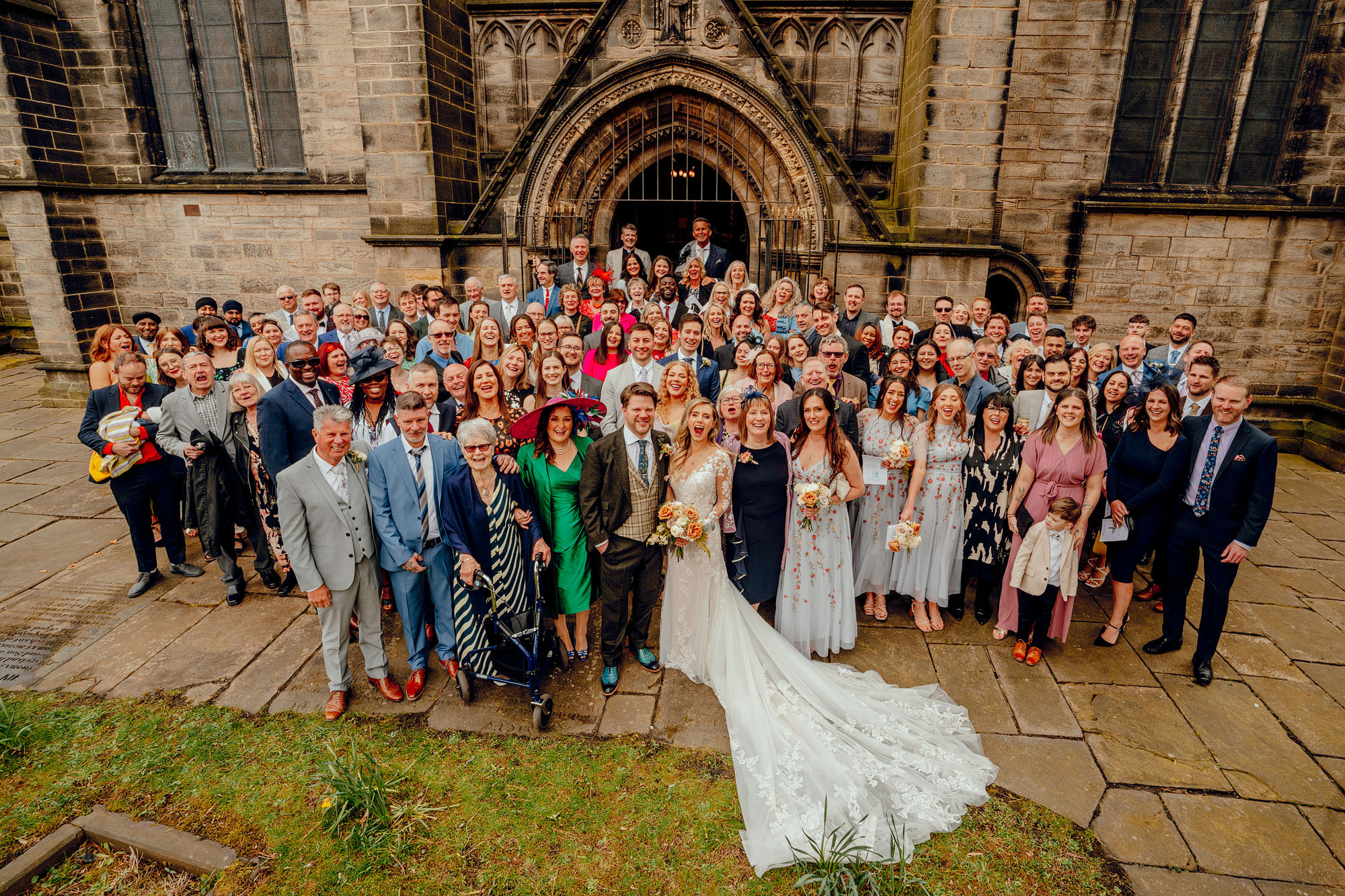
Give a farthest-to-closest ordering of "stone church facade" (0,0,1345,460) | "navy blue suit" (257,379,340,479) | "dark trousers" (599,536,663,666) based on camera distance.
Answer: "stone church facade" (0,0,1345,460) < "navy blue suit" (257,379,340,479) < "dark trousers" (599,536,663,666)

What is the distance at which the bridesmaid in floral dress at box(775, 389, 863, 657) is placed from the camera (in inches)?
186

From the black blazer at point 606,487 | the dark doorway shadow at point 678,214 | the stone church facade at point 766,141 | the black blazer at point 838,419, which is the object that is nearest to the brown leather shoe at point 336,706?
the black blazer at point 606,487

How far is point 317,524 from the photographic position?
13.3 feet

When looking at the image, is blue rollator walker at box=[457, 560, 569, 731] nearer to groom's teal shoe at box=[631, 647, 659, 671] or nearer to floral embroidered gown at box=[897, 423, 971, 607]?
groom's teal shoe at box=[631, 647, 659, 671]

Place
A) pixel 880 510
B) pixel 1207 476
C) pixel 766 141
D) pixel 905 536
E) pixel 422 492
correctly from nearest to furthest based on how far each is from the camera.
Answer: pixel 422 492, pixel 1207 476, pixel 905 536, pixel 880 510, pixel 766 141

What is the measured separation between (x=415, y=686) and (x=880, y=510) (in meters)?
3.88

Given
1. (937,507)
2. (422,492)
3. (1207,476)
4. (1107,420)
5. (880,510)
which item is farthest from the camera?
(1107,420)

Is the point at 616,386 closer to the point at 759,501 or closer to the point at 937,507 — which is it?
the point at 759,501

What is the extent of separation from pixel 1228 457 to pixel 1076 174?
23.7ft

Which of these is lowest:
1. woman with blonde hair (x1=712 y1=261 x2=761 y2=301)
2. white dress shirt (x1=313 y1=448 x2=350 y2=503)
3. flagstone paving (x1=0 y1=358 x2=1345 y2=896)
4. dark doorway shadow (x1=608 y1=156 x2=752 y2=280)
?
flagstone paving (x1=0 y1=358 x2=1345 y2=896)

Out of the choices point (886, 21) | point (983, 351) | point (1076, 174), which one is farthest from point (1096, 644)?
point (886, 21)

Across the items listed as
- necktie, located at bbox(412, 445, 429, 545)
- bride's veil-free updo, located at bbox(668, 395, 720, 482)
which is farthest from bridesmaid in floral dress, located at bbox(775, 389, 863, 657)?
necktie, located at bbox(412, 445, 429, 545)

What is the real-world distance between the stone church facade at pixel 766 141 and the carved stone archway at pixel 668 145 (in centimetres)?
4

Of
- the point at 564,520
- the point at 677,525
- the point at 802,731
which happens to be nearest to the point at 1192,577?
the point at 802,731
